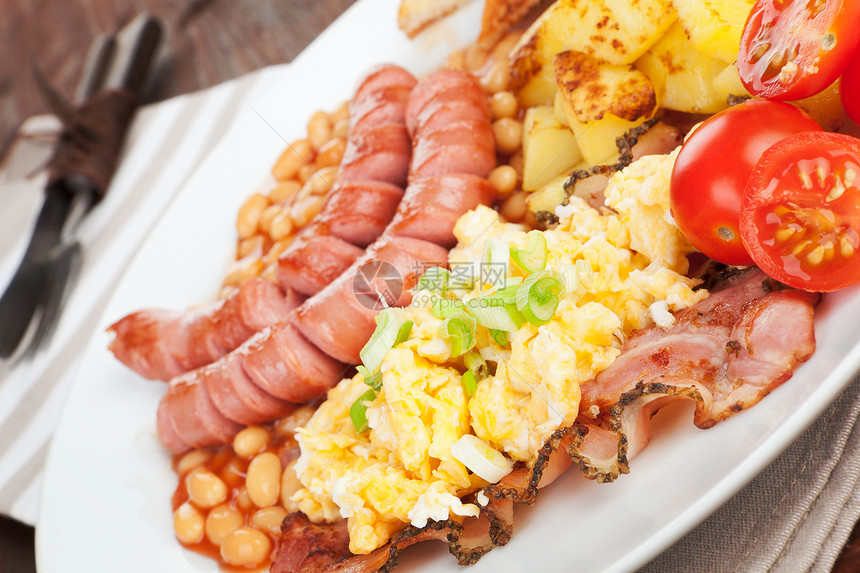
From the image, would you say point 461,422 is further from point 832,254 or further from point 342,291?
point 832,254

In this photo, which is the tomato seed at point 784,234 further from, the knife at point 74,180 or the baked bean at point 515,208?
the knife at point 74,180

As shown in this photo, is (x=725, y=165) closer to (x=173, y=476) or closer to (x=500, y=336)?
(x=500, y=336)

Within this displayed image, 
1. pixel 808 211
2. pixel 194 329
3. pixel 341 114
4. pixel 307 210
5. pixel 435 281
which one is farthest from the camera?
pixel 341 114

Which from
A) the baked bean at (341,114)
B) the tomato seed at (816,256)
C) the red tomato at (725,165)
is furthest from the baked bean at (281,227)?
the tomato seed at (816,256)

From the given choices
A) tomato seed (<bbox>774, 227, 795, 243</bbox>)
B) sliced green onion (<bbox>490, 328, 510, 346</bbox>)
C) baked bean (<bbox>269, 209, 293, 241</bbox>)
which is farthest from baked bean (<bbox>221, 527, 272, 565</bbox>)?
tomato seed (<bbox>774, 227, 795, 243</bbox>)

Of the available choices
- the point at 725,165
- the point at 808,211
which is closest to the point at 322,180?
the point at 725,165

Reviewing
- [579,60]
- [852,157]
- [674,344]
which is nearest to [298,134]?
[579,60]
